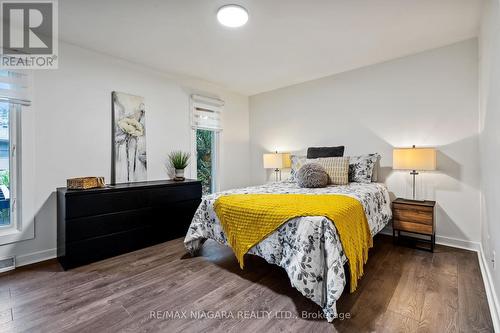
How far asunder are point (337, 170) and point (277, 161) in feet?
3.94

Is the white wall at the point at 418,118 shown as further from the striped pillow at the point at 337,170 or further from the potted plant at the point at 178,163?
the potted plant at the point at 178,163

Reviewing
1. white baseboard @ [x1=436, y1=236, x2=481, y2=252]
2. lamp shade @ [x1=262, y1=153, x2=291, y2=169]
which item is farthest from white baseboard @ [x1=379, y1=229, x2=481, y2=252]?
lamp shade @ [x1=262, y1=153, x2=291, y2=169]

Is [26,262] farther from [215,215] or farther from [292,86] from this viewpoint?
[292,86]

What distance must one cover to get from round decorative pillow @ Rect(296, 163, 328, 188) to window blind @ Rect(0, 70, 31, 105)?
310 centimetres

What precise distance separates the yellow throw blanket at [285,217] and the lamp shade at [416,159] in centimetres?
107

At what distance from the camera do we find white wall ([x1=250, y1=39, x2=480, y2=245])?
8.90 feet

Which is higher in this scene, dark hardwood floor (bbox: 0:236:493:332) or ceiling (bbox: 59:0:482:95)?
ceiling (bbox: 59:0:482:95)

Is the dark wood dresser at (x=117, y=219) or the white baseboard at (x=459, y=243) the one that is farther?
the white baseboard at (x=459, y=243)

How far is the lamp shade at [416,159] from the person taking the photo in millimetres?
2637

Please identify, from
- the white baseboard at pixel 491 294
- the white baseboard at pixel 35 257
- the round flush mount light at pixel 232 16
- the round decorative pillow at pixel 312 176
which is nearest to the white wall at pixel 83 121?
the white baseboard at pixel 35 257

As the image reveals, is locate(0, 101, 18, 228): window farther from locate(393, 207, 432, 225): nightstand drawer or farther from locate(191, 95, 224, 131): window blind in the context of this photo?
locate(393, 207, 432, 225): nightstand drawer

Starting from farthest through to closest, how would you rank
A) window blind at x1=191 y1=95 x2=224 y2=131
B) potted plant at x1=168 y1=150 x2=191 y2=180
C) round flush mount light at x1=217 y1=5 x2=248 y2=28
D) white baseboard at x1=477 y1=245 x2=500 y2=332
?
window blind at x1=191 y1=95 x2=224 y2=131 → potted plant at x1=168 y1=150 x2=191 y2=180 → round flush mount light at x1=217 y1=5 x2=248 y2=28 → white baseboard at x1=477 y1=245 x2=500 y2=332

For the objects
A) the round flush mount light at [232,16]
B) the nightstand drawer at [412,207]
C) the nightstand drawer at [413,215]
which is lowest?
the nightstand drawer at [413,215]

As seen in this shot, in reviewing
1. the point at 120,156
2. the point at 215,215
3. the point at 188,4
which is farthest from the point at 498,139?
the point at 120,156
